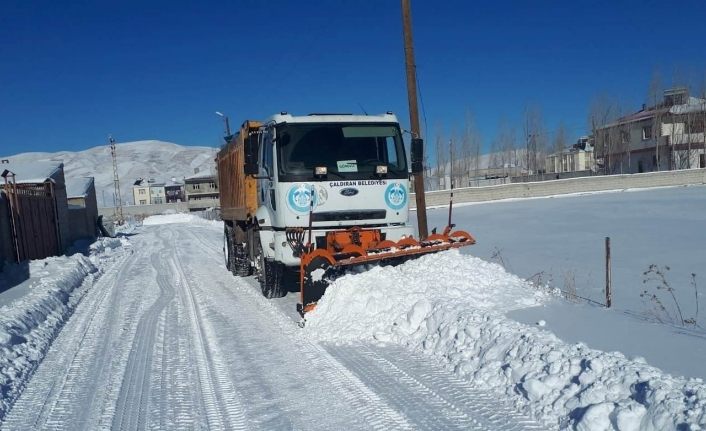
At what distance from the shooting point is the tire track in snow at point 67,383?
5172 millimetres

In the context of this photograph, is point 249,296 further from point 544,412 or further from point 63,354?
point 544,412

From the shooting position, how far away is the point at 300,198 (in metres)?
9.46

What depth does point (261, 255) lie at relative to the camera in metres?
11.0

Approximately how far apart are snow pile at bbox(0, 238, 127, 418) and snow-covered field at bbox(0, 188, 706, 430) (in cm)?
7

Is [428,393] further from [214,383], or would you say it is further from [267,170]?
[267,170]

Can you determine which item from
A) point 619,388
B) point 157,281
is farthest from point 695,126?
point 619,388

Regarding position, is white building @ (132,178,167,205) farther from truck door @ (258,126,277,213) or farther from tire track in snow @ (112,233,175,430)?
tire track in snow @ (112,233,175,430)

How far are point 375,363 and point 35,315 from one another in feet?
21.0

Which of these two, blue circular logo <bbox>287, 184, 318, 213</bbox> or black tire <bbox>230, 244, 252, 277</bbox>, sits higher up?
blue circular logo <bbox>287, 184, 318, 213</bbox>

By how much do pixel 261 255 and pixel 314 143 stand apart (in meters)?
2.67

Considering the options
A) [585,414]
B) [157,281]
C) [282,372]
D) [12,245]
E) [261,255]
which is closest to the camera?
[585,414]

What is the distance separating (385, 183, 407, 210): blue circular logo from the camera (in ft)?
32.3

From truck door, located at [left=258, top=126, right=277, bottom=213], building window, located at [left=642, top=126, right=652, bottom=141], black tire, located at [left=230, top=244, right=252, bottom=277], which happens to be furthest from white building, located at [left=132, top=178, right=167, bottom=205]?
truck door, located at [left=258, top=126, right=277, bottom=213]

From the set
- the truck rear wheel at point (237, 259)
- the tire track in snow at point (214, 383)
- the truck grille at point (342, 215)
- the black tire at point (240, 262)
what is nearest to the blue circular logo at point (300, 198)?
the truck grille at point (342, 215)
